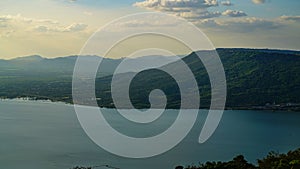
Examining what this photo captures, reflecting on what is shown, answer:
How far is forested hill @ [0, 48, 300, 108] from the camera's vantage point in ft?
138

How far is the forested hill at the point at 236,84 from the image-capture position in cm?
4200

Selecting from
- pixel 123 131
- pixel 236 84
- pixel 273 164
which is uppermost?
pixel 236 84

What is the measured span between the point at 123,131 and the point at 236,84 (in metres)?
25.4

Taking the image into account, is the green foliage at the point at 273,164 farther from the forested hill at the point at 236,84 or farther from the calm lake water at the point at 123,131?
the forested hill at the point at 236,84

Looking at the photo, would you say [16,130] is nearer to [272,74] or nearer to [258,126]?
[258,126]

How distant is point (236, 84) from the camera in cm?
4756

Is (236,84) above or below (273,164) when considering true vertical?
above

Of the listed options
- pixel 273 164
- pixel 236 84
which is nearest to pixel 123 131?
pixel 273 164

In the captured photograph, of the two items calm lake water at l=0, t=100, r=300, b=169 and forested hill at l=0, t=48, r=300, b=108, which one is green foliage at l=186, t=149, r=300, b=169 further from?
forested hill at l=0, t=48, r=300, b=108

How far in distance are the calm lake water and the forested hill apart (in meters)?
6.51

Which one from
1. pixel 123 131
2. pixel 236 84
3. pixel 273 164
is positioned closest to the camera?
pixel 273 164

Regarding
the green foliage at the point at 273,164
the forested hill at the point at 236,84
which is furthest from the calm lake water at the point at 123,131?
the forested hill at the point at 236,84

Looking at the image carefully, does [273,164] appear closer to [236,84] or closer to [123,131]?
[123,131]

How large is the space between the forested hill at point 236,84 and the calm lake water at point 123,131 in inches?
256
